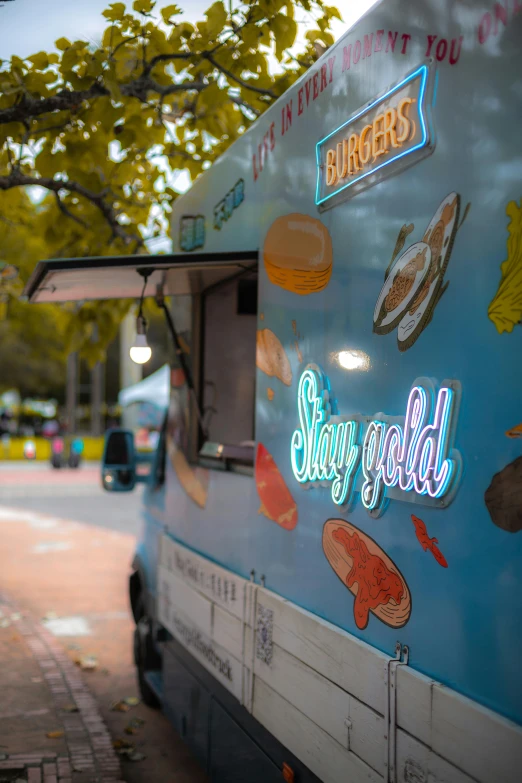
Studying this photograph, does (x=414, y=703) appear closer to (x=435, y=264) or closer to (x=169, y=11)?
(x=435, y=264)

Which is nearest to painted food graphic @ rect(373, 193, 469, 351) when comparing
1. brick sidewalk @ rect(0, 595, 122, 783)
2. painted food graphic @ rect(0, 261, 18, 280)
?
brick sidewalk @ rect(0, 595, 122, 783)

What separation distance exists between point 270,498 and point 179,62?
388 centimetres

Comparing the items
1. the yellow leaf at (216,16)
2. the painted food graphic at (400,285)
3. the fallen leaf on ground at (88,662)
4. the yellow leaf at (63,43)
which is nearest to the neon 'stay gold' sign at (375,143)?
the painted food graphic at (400,285)

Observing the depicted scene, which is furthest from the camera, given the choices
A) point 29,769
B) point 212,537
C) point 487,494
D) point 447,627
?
point 29,769

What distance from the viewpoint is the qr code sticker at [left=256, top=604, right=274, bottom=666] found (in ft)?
11.3

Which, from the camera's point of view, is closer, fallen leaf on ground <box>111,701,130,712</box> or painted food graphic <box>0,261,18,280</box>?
fallen leaf on ground <box>111,701,130,712</box>

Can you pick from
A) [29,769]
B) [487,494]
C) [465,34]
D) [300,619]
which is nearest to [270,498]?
[300,619]

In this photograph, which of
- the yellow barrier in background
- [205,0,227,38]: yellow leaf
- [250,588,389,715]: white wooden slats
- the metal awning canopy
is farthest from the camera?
the yellow barrier in background

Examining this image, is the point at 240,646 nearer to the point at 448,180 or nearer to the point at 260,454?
the point at 260,454

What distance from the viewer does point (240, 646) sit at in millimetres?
3805

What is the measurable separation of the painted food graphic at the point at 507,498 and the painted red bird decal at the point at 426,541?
26cm

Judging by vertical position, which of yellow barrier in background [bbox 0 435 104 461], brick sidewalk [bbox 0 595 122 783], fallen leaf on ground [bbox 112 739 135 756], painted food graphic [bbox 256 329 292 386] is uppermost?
painted food graphic [bbox 256 329 292 386]

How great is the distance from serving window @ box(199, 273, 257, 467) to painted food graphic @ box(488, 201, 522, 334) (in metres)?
2.39

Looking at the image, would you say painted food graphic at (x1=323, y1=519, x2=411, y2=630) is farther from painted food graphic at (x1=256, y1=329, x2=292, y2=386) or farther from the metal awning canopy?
the metal awning canopy
